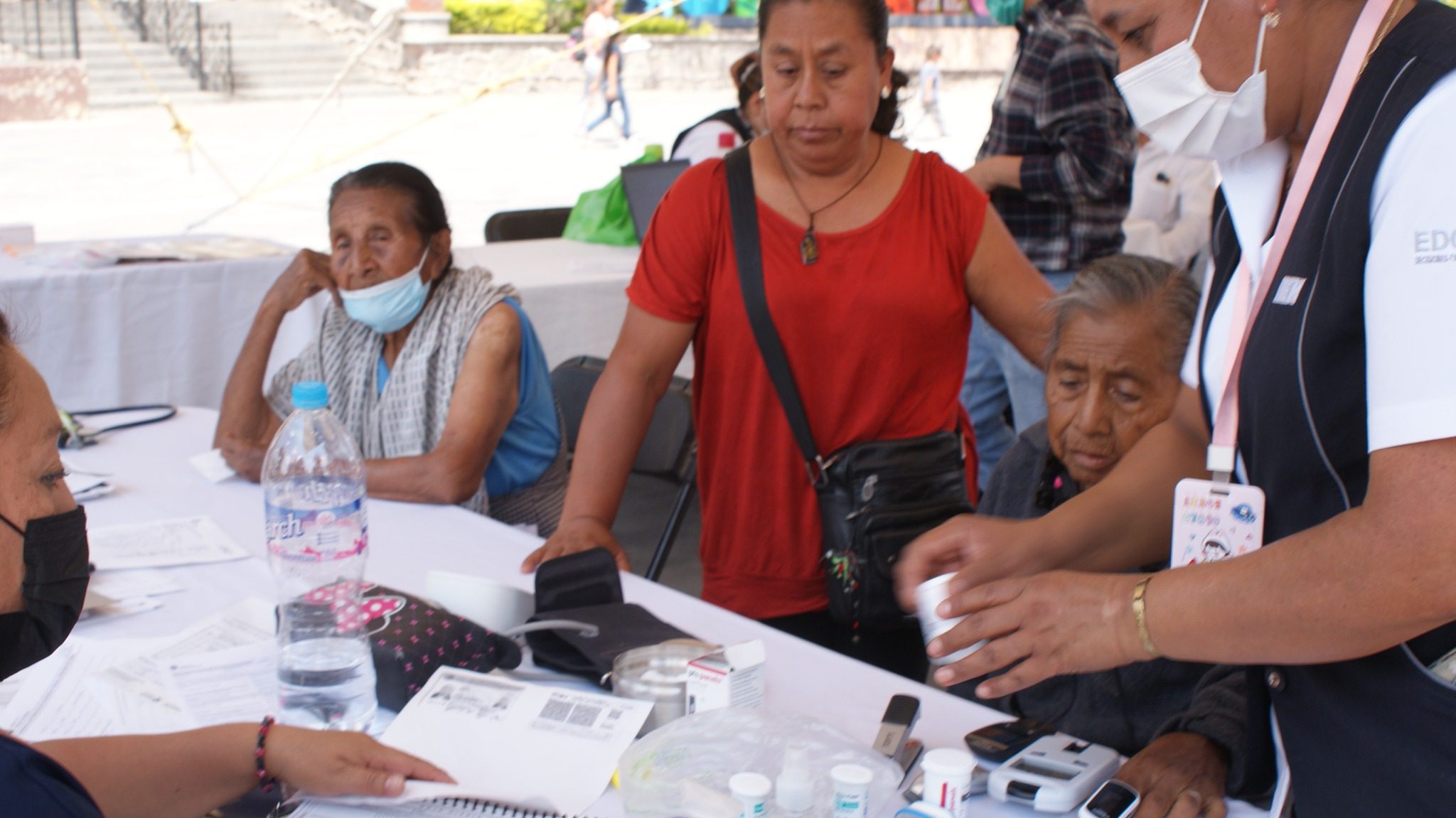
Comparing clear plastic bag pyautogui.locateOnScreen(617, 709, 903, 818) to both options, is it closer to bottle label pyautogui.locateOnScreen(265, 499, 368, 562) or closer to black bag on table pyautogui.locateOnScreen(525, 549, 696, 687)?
black bag on table pyautogui.locateOnScreen(525, 549, 696, 687)

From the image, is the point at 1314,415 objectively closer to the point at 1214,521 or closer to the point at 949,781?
the point at 1214,521

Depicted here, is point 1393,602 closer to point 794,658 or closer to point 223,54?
point 794,658

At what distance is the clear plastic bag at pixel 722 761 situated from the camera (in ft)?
4.22

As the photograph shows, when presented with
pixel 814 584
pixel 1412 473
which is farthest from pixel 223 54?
pixel 1412 473

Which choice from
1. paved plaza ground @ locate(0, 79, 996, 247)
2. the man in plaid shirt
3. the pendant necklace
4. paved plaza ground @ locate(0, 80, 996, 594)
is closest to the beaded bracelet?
the pendant necklace

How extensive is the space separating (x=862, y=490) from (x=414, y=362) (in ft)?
3.79

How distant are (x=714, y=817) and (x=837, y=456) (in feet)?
3.20

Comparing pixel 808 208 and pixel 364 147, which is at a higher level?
pixel 364 147

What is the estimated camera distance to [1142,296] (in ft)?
6.98

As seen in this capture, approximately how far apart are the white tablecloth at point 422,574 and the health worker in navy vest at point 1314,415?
0.85 feet

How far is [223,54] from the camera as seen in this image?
60.0 ft

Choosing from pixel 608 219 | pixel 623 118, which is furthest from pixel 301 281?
pixel 623 118

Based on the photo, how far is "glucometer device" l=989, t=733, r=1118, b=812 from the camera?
134cm

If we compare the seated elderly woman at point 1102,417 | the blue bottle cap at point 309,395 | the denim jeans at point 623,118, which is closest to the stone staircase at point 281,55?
the denim jeans at point 623,118
